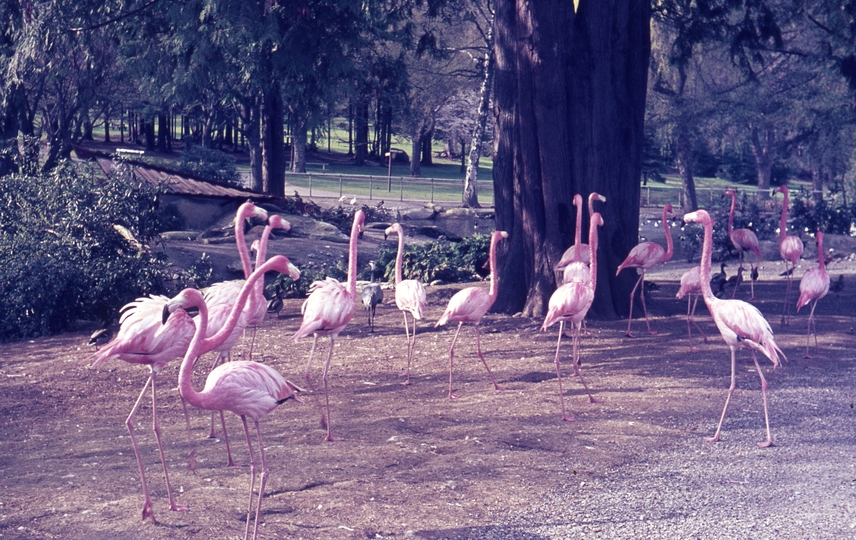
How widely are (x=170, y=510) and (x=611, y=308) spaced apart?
7.33 meters

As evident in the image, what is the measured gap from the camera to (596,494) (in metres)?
5.76

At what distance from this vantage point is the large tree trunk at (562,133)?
1111 centimetres

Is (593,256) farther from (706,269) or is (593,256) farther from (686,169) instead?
(686,169)

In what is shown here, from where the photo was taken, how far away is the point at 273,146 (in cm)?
2508

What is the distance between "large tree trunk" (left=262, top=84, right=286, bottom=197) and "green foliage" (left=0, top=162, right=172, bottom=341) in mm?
10516

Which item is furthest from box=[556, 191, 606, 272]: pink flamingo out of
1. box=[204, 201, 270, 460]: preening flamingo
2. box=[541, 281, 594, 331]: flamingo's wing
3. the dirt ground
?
box=[204, 201, 270, 460]: preening flamingo

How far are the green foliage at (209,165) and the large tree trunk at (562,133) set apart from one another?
17528 mm

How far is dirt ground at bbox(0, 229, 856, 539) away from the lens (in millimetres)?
5324

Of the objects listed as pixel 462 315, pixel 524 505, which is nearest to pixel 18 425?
pixel 462 315

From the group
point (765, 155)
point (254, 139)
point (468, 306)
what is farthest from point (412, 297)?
point (765, 155)

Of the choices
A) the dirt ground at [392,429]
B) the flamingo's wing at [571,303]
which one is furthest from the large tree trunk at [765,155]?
the flamingo's wing at [571,303]

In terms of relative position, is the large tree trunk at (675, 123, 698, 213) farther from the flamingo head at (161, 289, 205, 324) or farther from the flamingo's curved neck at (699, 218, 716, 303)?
the flamingo head at (161, 289, 205, 324)

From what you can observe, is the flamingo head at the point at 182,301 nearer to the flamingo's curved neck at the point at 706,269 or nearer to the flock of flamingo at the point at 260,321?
Result: the flock of flamingo at the point at 260,321

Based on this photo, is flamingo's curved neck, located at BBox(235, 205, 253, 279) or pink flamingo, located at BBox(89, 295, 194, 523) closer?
pink flamingo, located at BBox(89, 295, 194, 523)
